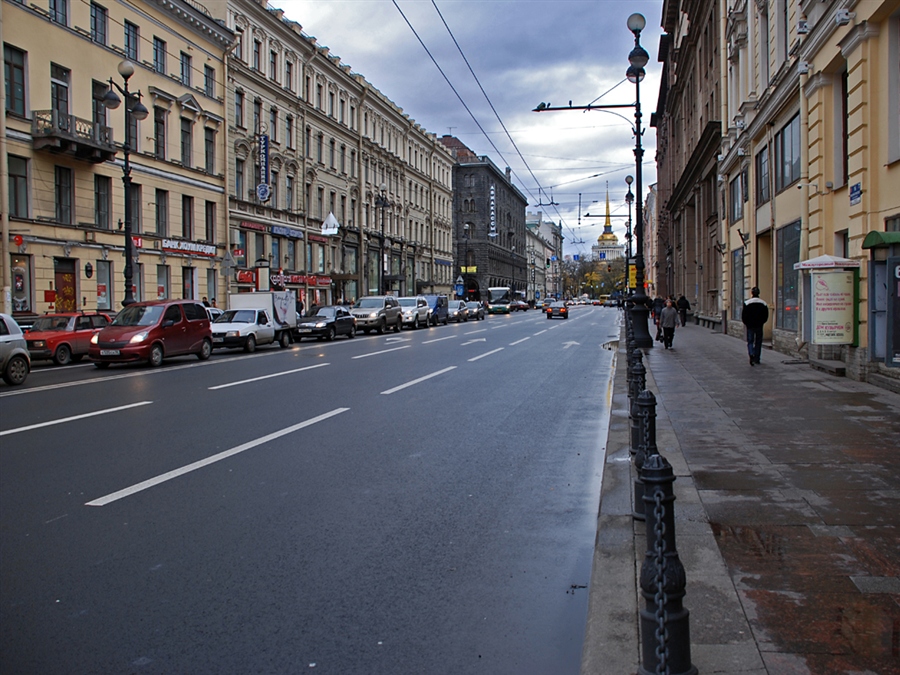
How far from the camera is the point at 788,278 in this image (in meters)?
19.1

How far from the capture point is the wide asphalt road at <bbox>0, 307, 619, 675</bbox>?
3.69 meters

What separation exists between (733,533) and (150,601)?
11.7 ft

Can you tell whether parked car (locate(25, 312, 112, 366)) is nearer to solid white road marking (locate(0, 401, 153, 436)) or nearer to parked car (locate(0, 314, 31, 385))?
parked car (locate(0, 314, 31, 385))

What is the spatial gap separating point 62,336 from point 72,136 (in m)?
9.69

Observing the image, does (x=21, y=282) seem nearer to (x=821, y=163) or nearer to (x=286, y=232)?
(x=286, y=232)

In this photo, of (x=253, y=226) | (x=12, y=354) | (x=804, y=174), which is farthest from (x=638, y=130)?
(x=253, y=226)

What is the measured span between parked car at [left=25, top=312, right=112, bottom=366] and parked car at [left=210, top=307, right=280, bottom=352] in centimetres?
338

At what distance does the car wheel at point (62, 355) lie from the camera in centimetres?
2038

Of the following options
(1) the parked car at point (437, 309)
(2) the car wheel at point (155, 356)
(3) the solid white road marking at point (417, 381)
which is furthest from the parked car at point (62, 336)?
(1) the parked car at point (437, 309)

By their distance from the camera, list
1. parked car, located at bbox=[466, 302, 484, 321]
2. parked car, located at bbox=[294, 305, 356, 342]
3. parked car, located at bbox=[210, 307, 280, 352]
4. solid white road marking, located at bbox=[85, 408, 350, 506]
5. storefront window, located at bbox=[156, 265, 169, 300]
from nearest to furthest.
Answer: solid white road marking, located at bbox=[85, 408, 350, 506] < parked car, located at bbox=[210, 307, 280, 352] < parked car, located at bbox=[294, 305, 356, 342] < storefront window, located at bbox=[156, 265, 169, 300] < parked car, located at bbox=[466, 302, 484, 321]

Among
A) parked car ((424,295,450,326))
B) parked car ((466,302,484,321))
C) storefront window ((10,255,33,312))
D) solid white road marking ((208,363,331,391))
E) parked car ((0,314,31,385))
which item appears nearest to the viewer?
solid white road marking ((208,363,331,391))

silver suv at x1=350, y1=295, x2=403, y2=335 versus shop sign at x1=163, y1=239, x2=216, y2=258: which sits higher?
shop sign at x1=163, y1=239, x2=216, y2=258

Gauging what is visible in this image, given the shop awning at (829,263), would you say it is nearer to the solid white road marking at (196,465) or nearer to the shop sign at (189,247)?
the solid white road marking at (196,465)

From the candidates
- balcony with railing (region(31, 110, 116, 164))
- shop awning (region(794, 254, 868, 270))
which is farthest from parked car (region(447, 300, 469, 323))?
shop awning (region(794, 254, 868, 270))
